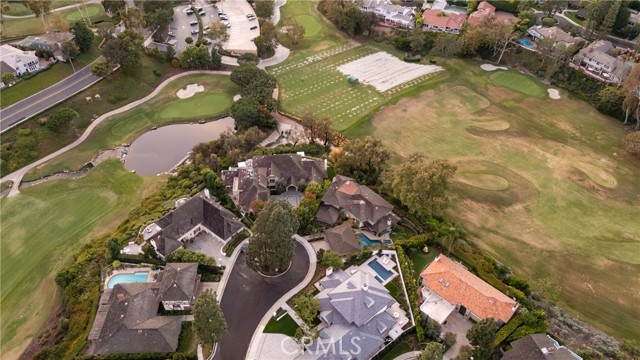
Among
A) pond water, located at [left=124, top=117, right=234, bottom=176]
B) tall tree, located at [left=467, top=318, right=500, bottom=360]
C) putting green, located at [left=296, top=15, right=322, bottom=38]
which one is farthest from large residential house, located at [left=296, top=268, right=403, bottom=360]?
putting green, located at [left=296, top=15, right=322, bottom=38]

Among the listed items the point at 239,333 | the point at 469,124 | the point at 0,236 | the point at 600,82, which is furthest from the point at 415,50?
the point at 0,236

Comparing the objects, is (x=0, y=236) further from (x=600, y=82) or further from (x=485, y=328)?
(x=600, y=82)

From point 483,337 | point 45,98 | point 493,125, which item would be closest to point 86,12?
point 45,98

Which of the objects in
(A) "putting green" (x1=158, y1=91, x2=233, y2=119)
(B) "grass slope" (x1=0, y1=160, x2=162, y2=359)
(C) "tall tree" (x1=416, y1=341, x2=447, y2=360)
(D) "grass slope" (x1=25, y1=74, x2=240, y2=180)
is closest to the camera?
(C) "tall tree" (x1=416, y1=341, x2=447, y2=360)

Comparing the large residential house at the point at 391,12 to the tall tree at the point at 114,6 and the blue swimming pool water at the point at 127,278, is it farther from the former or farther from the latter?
the blue swimming pool water at the point at 127,278

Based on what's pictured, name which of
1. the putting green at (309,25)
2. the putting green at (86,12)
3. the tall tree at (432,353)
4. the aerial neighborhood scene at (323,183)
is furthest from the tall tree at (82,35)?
the tall tree at (432,353)

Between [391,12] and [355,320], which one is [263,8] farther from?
[355,320]

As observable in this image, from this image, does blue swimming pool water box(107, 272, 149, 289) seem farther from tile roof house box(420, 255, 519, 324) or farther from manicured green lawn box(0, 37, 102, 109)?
manicured green lawn box(0, 37, 102, 109)
